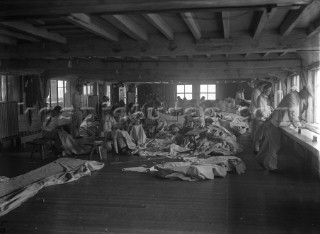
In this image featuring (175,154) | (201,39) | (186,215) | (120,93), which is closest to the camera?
(186,215)

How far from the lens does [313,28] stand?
Result: 21.1ft

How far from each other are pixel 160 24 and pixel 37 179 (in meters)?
3.71

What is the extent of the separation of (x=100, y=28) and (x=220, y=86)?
21.6 metres

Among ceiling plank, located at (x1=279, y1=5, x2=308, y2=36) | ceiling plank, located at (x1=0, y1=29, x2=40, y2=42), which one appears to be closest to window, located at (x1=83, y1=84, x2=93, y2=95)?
ceiling plank, located at (x1=0, y1=29, x2=40, y2=42)

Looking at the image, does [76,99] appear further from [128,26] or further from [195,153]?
[128,26]

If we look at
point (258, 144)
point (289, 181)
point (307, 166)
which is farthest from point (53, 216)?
point (258, 144)

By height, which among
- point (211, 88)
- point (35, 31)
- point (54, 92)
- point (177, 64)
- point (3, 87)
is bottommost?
point (54, 92)

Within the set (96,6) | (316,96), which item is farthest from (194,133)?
A: (96,6)

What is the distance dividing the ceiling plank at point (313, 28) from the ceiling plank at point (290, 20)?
40 cm

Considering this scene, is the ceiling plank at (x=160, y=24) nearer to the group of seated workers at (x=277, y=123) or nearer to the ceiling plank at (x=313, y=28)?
the ceiling plank at (x=313, y=28)

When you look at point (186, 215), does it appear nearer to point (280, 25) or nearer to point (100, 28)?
point (100, 28)

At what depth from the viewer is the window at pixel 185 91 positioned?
92.0 feet

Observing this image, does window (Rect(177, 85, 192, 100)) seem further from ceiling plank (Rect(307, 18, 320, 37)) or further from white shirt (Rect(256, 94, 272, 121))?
ceiling plank (Rect(307, 18, 320, 37))

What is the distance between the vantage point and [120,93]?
26250mm
